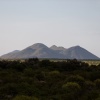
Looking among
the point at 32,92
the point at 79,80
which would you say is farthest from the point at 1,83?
the point at 79,80

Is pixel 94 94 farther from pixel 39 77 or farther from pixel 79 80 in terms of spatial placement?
pixel 39 77

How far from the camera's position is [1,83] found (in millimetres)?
24750

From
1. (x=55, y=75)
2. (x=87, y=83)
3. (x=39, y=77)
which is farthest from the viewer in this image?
(x=55, y=75)

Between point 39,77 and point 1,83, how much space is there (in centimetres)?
678

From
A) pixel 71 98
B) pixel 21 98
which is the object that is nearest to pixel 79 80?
pixel 71 98

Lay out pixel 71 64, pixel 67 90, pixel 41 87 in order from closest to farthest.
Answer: pixel 67 90 < pixel 41 87 < pixel 71 64

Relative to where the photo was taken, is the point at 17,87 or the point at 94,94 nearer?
the point at 94,94

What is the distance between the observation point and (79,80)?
27.1 meters

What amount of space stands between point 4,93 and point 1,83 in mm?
4763

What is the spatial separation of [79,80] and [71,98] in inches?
353

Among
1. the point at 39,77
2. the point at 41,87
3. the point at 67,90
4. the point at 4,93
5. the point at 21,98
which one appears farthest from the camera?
the point at 39,77

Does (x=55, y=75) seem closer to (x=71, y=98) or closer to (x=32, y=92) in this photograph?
(x=32, y=92)

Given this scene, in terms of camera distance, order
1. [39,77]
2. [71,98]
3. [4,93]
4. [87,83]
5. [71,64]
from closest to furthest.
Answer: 1. [71,98]
2. [4,93]
3. [87,83]
4. [39,77]
5. [71,64]

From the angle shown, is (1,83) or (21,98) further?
(1,83)
